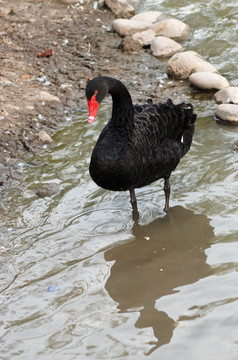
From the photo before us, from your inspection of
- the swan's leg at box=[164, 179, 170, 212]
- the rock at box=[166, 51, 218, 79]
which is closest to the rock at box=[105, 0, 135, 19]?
the rock at box=[166, 51, 218, 79]

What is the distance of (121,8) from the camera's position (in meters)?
10.3

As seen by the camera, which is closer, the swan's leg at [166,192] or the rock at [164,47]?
the swan's leg at [166,192]

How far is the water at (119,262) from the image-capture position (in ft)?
13.5

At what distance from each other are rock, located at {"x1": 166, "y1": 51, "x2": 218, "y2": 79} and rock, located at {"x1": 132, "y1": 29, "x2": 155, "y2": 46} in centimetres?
104

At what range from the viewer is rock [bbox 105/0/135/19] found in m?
10.3

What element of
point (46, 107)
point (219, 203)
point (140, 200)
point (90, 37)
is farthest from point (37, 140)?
point (90, 37)

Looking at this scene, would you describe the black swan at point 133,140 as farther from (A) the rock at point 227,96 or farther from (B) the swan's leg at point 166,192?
(A) the rock at point 227,96

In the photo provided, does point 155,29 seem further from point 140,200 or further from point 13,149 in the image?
point 140,200

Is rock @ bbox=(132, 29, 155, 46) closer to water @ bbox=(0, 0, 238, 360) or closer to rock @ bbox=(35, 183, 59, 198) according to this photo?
water @ bbox=(0, 0, 238, 360)

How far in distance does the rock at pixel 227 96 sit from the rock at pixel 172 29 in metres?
2.08

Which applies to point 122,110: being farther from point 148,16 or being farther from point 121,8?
point 121,8

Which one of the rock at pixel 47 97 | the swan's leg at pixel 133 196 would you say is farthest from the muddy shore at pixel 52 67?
the swan's leg at pixel 133 196

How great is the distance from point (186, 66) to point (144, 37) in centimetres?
128

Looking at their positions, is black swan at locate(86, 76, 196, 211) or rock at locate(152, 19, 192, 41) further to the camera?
rock at locate(152, 19, 192, 41)
